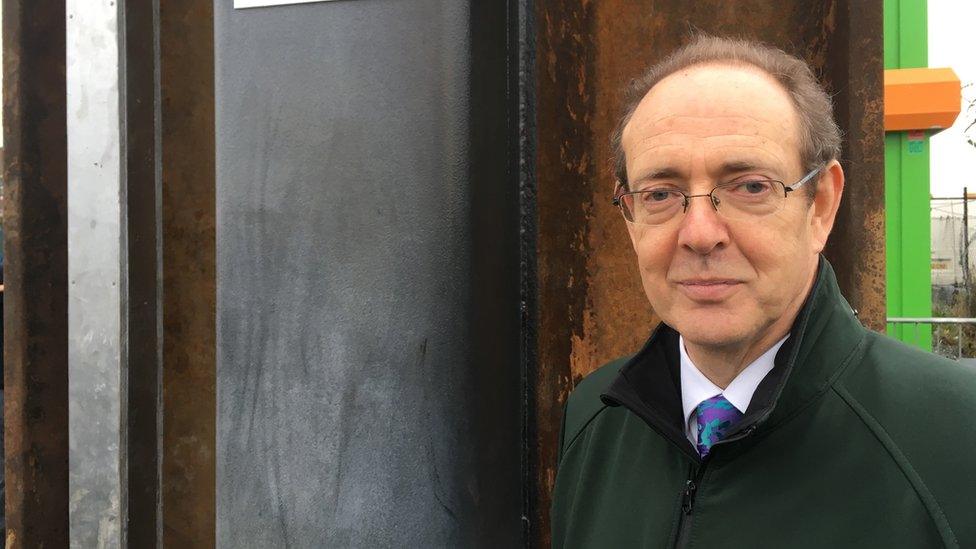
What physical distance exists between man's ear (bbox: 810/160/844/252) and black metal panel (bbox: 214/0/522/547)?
803 millimetres

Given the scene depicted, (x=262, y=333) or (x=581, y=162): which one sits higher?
(x=581, y=162)

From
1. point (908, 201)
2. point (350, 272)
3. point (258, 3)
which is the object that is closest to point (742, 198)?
point (350, 272)

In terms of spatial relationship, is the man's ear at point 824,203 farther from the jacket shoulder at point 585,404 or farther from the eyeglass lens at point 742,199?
the jacket shoulder at point 585,404

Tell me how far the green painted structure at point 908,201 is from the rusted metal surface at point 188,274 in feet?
21.4

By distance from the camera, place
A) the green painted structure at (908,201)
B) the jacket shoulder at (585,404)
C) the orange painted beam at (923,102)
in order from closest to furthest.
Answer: the jacket shoulder at (585,404) → the orange painted beam at (923,102) → the green painted structure at (908,201)

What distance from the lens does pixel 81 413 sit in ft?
6.37

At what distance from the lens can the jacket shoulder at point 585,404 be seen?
1.52 metres

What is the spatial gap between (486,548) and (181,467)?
890mm

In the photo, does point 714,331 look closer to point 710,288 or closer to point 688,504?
point 710,288

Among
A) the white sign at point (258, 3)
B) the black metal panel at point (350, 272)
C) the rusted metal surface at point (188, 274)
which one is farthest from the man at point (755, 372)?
the rusted metal surface at point (188, 274)

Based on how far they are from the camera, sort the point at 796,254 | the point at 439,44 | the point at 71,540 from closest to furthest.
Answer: the point at 796,254 < the point at 439,44 < the point at 71,540

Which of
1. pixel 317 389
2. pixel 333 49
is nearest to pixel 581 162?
pixel 333 49

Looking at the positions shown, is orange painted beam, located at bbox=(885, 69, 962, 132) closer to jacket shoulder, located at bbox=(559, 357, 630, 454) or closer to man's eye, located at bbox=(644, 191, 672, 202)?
jacket shoulder, located at bbox=(559, 357, 630, 454)

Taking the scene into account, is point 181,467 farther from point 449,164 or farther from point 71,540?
point 449,164
